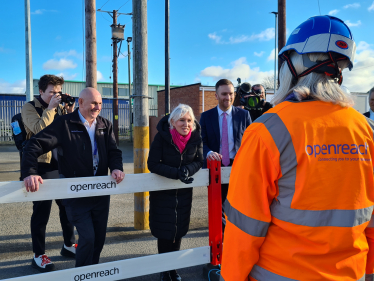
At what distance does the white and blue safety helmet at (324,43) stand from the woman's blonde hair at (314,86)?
0.06ft

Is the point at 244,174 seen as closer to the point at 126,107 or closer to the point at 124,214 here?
the point at 124,214

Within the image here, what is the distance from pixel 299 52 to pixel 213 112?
8.17 feet

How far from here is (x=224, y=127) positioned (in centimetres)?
371

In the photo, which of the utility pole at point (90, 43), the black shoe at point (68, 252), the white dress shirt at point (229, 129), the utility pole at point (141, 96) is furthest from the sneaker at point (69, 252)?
the utility pole at point (90, 43)

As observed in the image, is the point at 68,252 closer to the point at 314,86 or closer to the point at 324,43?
the point at 314,86

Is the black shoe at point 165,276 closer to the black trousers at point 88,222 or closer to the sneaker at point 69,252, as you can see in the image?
the black trousers at point 88,222

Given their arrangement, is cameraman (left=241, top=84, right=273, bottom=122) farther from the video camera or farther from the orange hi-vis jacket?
the orange hi-vis jacket

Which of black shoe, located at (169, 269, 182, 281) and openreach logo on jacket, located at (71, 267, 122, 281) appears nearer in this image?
openreach logo on jacket, located at (71, 267, 122, 281)

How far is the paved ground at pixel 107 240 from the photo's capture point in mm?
3441

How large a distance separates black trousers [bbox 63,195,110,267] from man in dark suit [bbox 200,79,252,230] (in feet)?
4.43

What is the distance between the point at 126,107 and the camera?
24.8 m

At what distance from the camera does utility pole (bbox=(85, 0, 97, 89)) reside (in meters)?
5.44

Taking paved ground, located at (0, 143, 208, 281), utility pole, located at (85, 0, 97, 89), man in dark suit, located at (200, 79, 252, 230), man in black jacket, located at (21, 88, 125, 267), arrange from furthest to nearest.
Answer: utility pole, located at (85, 0, 97, 89) → man in dark suit, located at (200, 79, 252, 230) → paved ground, located at (0, 143, 208, 281) → man in black jacket, located at (21, 88, 125, 267)

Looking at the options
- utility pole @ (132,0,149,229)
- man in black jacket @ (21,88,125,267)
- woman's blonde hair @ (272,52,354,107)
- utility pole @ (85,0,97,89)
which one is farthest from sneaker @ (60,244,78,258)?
woman's blonde hair @ (272,52,354,107)
